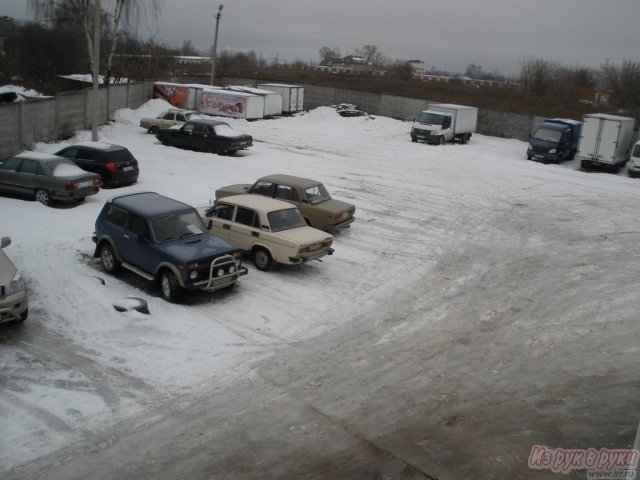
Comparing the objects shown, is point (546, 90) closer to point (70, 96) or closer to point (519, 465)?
point (70, 96)

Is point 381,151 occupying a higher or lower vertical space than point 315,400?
A: higher

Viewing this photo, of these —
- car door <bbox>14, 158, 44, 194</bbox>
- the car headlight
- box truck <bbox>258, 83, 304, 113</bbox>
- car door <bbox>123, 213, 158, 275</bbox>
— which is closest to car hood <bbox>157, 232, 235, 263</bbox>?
car door <bbox>123, 213, 158, 275</bbox>

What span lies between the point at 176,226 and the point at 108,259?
A: 1.73m

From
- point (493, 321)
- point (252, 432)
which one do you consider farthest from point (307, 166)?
point (252, 432)

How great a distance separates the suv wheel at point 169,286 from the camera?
11.7 m

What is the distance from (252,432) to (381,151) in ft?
85.0

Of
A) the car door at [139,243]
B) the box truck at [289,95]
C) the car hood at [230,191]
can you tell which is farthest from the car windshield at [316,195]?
the box truck at [289,95]

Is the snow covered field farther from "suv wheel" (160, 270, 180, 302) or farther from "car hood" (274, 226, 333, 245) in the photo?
"car hood" (274, 226, 333, 245)

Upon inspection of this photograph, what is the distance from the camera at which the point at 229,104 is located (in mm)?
40188

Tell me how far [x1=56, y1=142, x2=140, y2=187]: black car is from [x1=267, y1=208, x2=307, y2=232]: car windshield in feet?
26.4

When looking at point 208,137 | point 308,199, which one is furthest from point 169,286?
point 208,137

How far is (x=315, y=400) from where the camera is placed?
8.71 m

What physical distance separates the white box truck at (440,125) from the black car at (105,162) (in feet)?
64.9

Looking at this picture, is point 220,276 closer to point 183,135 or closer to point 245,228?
point 245,228
